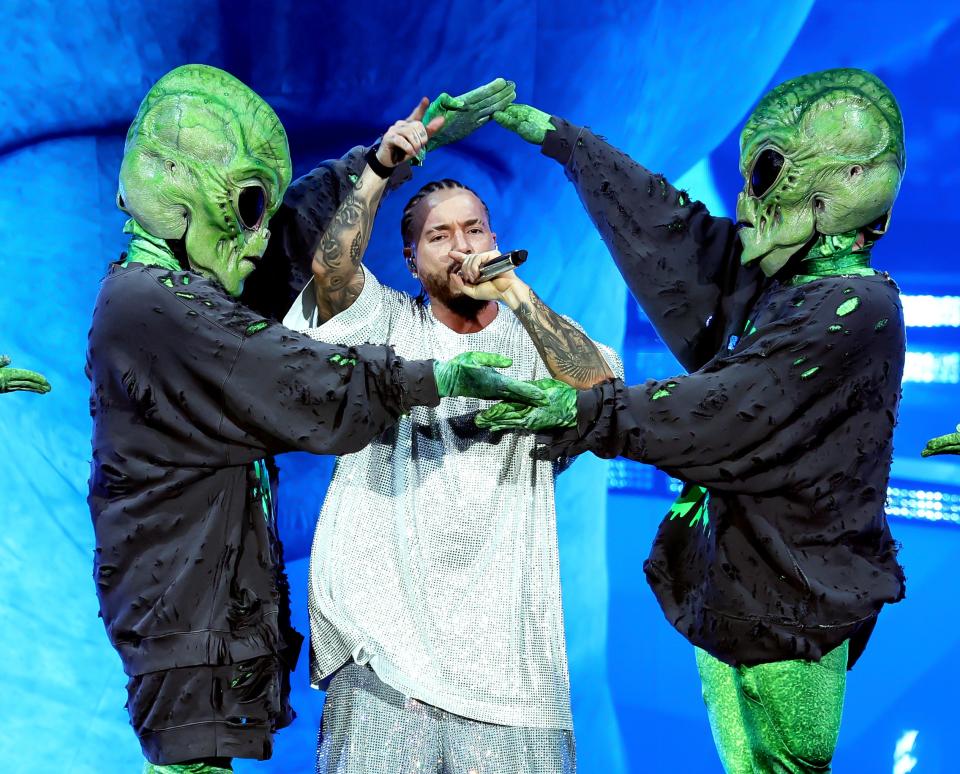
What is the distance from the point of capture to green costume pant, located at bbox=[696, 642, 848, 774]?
6.64 ft

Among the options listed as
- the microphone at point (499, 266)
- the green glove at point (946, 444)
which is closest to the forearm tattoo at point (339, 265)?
the microphone at point (499, 266)

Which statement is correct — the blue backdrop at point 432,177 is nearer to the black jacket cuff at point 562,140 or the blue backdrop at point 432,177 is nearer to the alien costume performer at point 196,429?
the black jacket cuff at point 562,140

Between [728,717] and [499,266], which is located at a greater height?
[499,266]

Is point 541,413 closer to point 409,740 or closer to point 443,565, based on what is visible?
point 443,565

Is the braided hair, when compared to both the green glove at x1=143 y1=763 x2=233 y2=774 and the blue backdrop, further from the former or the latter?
the green glove at x1=143 y1=763 x2=233 y2=774

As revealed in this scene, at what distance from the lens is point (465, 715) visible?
201 cm

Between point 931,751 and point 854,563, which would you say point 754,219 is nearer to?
point 854,563

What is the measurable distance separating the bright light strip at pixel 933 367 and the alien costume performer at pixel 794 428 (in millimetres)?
922

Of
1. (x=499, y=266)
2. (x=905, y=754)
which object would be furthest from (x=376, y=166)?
(x=905, y=754)

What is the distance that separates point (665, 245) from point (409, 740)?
A: 102cm

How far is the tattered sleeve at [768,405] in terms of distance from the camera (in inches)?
78.0

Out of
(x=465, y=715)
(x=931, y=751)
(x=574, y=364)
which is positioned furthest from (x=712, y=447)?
(x=931, y=751)

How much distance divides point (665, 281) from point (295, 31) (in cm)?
118

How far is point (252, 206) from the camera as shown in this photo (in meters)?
2.09
